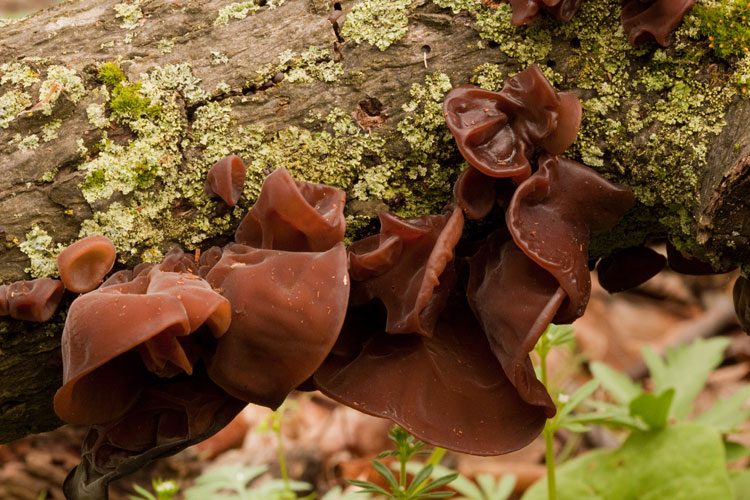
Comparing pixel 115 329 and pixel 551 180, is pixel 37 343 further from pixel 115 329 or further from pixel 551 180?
pixel 551 180

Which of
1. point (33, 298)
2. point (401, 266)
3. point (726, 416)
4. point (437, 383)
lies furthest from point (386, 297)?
point (726, 416)

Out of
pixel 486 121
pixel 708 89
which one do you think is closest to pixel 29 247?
pixel 486 121

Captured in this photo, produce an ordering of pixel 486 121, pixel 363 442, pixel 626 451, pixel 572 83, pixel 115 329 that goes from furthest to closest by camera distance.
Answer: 1. pixel 363 442
2. pixel 626 451
3. pixel 572 83
4. pixel 486 121
5. pixel 115 329

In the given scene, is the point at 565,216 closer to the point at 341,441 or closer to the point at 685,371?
the point at 685,371

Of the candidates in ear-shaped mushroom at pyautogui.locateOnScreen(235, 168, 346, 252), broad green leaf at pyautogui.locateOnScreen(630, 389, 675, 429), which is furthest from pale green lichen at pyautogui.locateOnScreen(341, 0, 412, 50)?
broad green leaf at pyautogui.locateOnScreen(630, 389, 675, 429)

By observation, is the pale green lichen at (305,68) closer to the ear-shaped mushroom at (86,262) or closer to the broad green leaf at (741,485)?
the ear-shaped mushroom at (86,262)

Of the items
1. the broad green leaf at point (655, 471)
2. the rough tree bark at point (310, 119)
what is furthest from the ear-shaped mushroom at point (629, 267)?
the broad green leaf at point (655, 471)

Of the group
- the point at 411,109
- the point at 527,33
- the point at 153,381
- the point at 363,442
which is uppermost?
the point at 527,33
